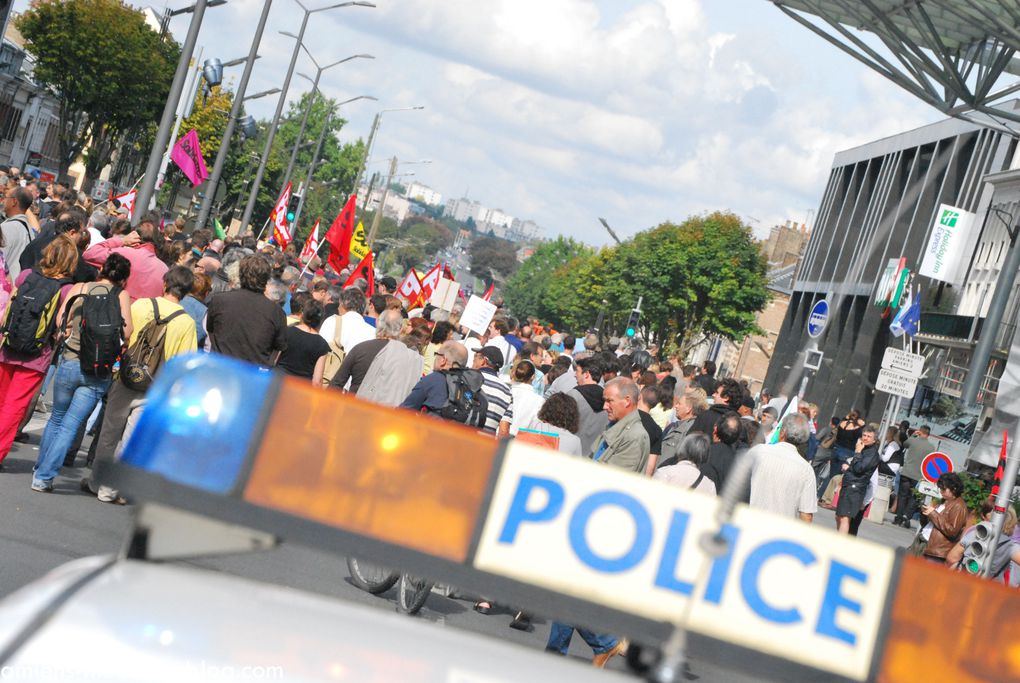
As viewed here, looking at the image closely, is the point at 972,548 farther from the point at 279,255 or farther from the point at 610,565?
the point at 279,255

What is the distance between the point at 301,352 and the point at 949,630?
8228 millimetres

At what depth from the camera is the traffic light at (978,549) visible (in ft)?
32.8

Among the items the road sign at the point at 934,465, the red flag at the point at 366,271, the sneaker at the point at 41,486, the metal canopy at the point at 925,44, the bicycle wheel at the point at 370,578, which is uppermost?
the metal canopy at the point at 925,44

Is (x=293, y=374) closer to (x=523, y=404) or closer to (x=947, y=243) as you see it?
(x=523, y=404)

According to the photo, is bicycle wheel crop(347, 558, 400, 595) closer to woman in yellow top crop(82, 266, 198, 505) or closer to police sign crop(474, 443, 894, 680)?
woman in yellow top crop(82, 266, 198, 505)

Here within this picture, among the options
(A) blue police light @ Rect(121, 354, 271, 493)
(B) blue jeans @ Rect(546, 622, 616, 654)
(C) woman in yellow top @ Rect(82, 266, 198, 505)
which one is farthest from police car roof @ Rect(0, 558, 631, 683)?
(C) woman in yellow top @ Rect(82, 266, 198, 505)

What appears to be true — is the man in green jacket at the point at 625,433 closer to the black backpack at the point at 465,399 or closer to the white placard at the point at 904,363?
the black backpack at the point at 465,399

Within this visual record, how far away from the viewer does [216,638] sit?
2000 millimetres

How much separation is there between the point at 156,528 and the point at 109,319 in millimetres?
7185

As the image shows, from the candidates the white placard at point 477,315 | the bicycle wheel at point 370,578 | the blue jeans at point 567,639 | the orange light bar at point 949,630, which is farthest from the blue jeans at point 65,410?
the white placard at point 477,315

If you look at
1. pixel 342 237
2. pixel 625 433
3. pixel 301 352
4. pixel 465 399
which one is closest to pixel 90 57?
pixel 342 237

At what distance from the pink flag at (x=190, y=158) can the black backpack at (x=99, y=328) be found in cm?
1891

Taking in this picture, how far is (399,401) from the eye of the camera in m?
10.5

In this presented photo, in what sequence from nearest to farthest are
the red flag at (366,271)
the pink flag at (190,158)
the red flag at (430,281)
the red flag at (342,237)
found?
the red flag at (366,271) → the red flag at (430,281) → the red flag at (342,237) → the pink flag at (190,158)
